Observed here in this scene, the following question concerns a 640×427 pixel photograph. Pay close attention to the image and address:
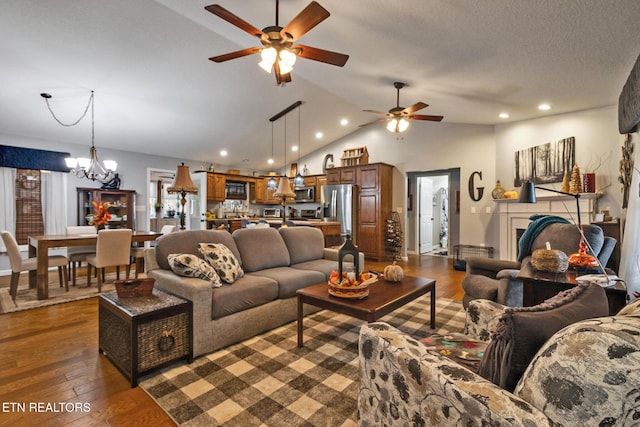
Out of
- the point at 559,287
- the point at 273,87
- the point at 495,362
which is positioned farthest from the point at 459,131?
the point at 495,362

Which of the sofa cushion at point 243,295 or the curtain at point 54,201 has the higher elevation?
the curtain at point 54,201

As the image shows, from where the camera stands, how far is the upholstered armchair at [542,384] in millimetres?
678

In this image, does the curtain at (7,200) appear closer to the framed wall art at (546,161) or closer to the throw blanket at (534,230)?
the throw blanket at (534,230)

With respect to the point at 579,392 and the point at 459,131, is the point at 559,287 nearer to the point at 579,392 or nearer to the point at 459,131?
the point at 579,392

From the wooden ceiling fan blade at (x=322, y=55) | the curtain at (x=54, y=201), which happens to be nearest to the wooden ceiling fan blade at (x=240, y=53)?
the wooden ceiling fan blade at (x=322, y=55)

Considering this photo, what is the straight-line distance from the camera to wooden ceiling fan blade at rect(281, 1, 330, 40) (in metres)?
2.04

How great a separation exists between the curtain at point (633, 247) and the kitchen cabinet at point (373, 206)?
13.6ft

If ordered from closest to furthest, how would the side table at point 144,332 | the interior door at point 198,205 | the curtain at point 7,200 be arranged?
1. the side table at point 144,332
2. the curtain at point 7,200
3. the interior door at point 198,205

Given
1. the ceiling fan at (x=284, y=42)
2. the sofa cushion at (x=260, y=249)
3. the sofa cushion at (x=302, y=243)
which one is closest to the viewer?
the ceiling fan at (x=284, y=42)

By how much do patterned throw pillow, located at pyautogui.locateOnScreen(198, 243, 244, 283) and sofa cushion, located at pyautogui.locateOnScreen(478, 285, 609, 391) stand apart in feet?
7.07

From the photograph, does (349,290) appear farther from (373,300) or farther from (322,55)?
(322,55)

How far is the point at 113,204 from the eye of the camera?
6.45 meters

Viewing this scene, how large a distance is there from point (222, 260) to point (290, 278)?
2.21ft

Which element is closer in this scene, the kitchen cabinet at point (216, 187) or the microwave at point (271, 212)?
the kitchen cabinet at point (216, 187)
